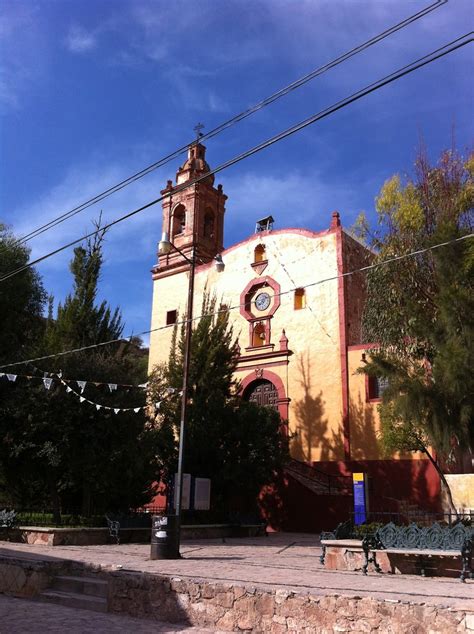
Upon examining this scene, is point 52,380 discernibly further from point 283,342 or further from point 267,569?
point 283,342

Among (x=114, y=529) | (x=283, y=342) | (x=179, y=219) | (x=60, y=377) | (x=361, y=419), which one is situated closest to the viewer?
(x=114, y=529)

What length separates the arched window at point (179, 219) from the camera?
33250 mm

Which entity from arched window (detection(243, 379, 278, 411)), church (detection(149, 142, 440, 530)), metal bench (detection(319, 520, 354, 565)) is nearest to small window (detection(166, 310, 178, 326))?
church (detection(149, 142, 440, 530))

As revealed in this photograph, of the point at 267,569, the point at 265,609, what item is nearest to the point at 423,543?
the point at 267,569

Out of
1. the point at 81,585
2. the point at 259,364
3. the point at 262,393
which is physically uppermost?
the point at 259,364

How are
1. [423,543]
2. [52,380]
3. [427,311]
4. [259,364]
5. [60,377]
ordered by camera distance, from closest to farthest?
[423,543] < [427,311] < [52,380] < [60,377] < [259,364]

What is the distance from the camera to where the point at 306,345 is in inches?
1025

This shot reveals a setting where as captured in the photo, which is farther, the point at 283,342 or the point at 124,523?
the point at 283,342

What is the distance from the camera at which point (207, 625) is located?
304 inches

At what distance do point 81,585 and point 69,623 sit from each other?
80.2 inches

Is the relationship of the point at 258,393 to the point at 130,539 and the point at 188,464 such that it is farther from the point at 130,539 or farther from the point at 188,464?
the point at 130,539

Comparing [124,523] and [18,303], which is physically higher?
[18,303]

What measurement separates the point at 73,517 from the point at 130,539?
2459mm

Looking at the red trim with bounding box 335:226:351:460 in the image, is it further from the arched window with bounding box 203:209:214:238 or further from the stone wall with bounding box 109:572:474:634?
the stone wall with bounding box 109:572:474:634
